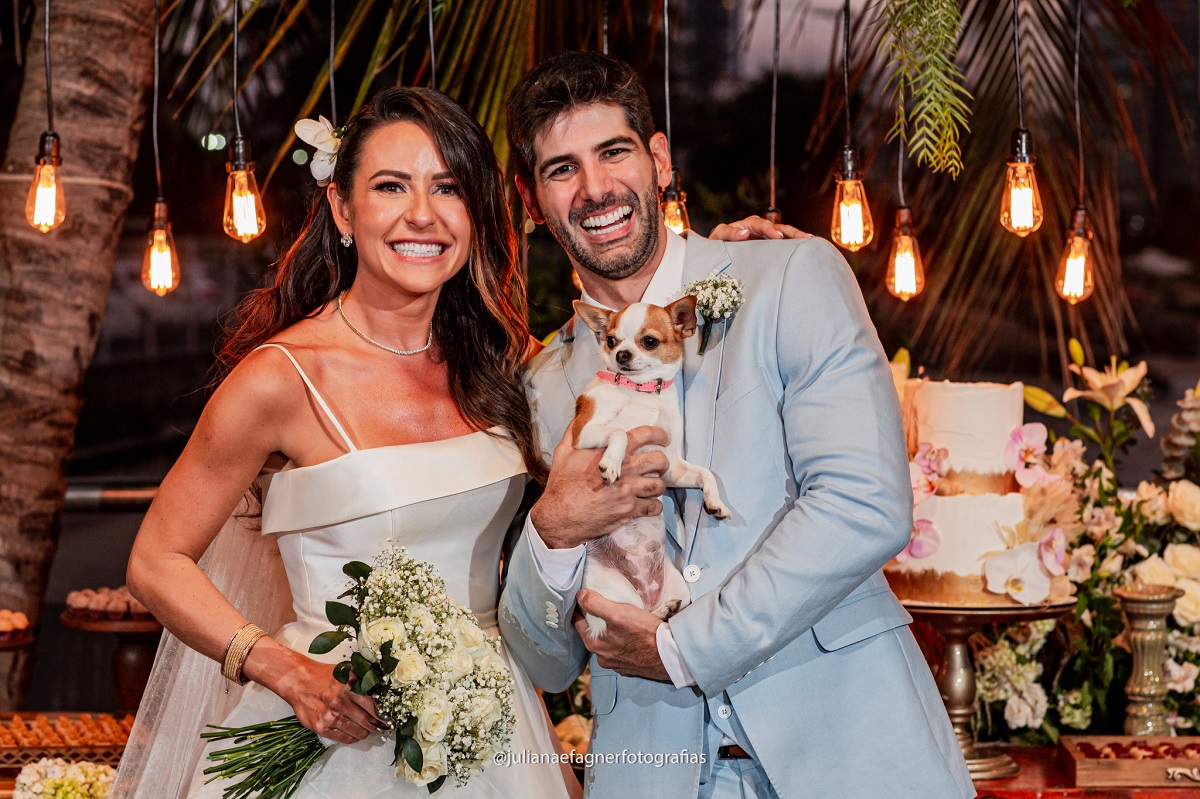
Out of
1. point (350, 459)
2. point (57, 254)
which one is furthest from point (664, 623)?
point (57, 254)

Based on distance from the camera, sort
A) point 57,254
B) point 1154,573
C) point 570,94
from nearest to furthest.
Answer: point 570,94 → point 1154,573 → point 57,254

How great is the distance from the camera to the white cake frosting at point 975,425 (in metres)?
3.62

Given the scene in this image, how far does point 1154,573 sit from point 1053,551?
627mm

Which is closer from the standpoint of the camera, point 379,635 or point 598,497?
point 379,635

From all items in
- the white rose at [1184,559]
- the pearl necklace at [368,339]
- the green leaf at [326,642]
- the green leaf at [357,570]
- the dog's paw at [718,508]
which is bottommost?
the green leaf at [326,642]

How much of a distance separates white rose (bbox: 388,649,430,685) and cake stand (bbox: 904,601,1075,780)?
176 centimetres

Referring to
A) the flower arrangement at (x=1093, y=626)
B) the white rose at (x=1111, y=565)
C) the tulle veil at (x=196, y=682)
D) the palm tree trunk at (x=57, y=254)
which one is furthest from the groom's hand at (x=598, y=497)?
the palm tree trunk at (x=57, y=254)

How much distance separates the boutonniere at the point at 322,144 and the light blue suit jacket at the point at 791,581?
1028 millimetres

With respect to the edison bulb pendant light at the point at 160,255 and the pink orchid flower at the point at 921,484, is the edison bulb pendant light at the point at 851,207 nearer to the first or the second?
the pink orchid flower at the point at 921,484

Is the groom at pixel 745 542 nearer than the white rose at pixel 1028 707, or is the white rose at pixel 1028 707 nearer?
the groom at pixel 745 542

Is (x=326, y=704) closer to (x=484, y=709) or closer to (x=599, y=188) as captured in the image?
(x=484, y=709)

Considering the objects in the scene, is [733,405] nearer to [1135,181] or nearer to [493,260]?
[493,260]

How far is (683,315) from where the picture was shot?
2.49m

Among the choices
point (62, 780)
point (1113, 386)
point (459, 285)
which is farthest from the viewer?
point (1113, 386)
